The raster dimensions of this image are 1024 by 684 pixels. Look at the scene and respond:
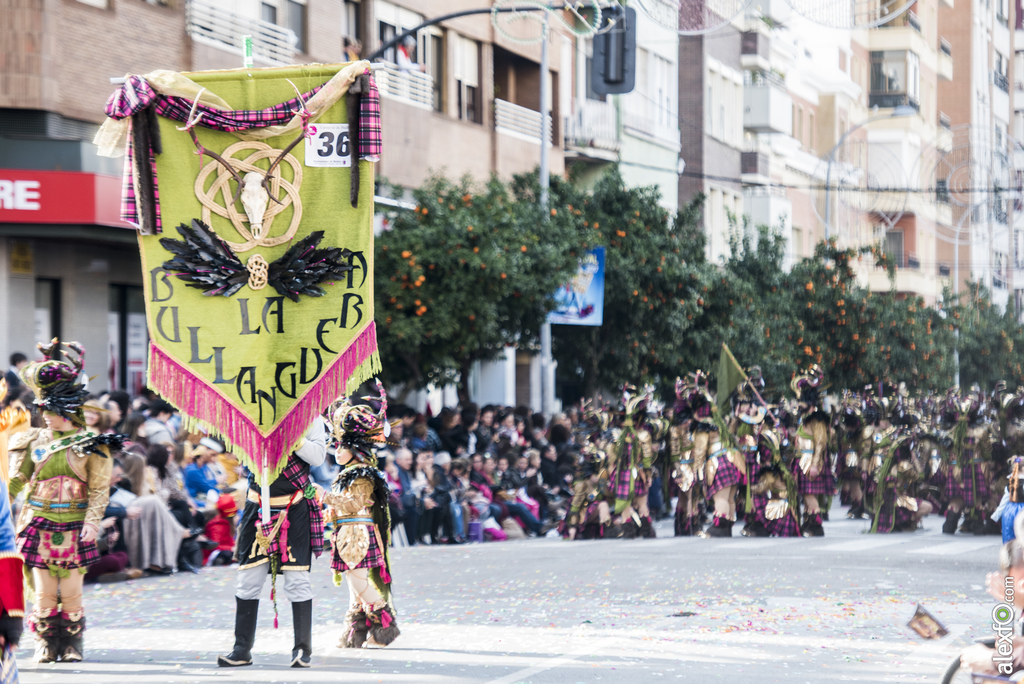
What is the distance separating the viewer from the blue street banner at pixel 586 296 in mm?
24922

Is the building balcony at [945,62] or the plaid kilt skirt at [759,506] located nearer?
the plaid kilt skirt at [759,506]

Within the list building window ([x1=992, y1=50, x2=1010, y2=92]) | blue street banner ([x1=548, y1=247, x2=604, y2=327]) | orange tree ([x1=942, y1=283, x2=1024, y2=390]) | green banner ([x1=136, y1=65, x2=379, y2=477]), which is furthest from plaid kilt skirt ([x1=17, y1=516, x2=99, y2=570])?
orange tree ([x1=942, y1=283, x2=1024, y2=390])

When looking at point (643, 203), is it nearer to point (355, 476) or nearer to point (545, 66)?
point (545, 66)

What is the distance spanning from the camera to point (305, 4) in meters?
25.3

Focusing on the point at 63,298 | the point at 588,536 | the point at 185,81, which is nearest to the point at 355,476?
the point at 185,81

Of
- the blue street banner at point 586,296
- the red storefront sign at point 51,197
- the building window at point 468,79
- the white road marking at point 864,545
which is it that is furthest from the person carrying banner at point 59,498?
the building window at point 468,79

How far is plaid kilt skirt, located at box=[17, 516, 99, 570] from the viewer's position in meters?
9.56

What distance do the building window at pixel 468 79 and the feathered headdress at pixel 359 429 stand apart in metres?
20.9

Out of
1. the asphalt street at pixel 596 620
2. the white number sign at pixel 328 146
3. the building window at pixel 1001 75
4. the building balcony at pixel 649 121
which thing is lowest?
the asphalt street at pixel 596 620

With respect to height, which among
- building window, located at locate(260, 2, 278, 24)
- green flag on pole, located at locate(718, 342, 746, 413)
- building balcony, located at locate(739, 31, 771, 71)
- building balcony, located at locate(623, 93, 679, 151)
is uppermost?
building balcony, located at locate(739, 31, 771, 71)

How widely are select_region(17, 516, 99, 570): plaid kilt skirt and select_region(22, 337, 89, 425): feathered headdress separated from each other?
67cm

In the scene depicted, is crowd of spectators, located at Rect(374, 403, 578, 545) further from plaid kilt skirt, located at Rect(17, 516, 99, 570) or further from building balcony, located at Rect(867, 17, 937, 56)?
building balcony, located at Rect(867, 17, 937, 56)

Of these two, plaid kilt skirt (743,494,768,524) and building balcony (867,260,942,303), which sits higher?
building balcony (867,260,942,303)

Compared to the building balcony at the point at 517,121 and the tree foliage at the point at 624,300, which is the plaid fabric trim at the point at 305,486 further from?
the building balcony at the point at 517,121
